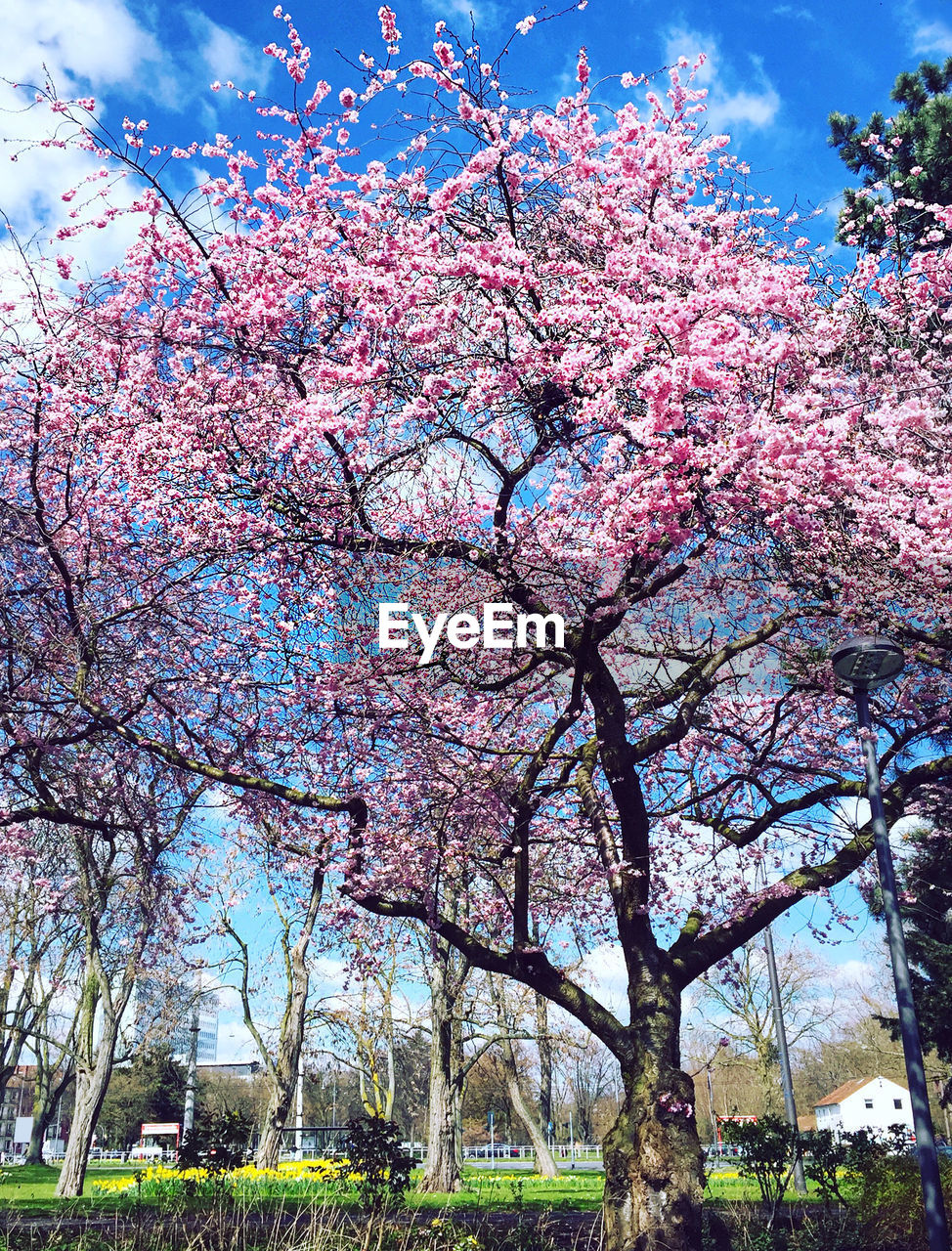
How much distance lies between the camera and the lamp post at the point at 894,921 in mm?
6379

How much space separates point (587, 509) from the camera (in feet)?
27.5

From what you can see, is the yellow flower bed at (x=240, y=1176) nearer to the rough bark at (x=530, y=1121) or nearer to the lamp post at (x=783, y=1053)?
the lamp post at (x=783, y=1053)

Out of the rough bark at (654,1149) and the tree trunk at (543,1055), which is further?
the tree trunk at (543,1055)

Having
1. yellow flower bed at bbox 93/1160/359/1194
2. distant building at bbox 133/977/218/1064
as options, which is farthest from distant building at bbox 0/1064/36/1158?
yellow flower bed at bbox 93/1160/359/1194

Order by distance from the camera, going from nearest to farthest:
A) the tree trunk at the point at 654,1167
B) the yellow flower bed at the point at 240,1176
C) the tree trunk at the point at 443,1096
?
the tree trunk at the point at 654,1167
the yellow flower bed at the point at 240,1176
the tree trunk at the point at 443,1096

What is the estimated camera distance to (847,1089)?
66.0 meters

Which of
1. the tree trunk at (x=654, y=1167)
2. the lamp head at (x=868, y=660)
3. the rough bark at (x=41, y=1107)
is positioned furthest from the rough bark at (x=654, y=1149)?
the rough bark at (x=41, y=1107)

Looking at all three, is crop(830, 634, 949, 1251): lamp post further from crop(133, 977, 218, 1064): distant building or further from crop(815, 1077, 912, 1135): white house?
crop(815, 1077, 912, 1135): white house

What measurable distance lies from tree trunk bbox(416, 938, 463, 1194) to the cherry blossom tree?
31.4 ft

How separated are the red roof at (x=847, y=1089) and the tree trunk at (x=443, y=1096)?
55.7m

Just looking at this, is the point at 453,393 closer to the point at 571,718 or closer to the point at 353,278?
the point at 353,278

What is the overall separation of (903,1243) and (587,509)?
22.9 feet

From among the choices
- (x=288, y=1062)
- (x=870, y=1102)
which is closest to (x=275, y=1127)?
(x=288, y=1062)

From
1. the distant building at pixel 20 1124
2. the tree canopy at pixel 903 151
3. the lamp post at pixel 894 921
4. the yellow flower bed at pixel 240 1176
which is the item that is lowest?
the distant building at pixel 20 1124
